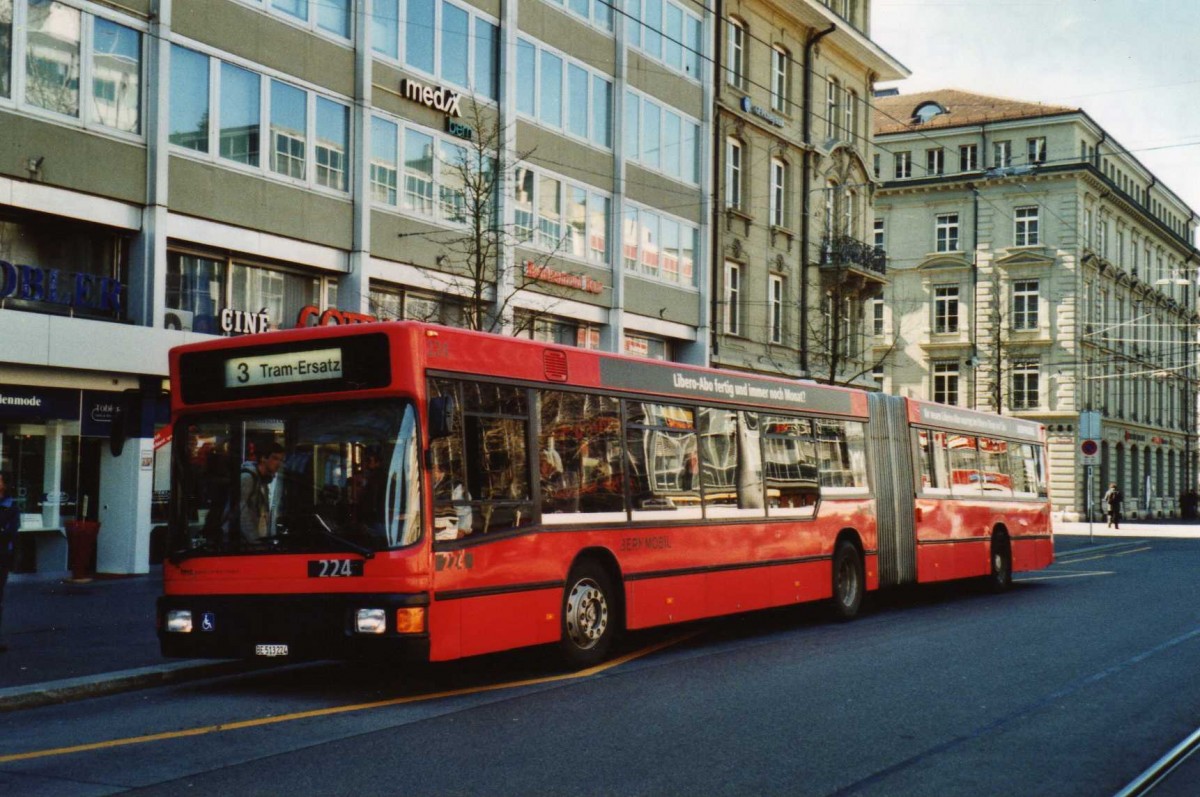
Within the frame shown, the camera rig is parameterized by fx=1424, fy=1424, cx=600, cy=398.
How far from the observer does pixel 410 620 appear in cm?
976

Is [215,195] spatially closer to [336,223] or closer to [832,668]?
[336,223]

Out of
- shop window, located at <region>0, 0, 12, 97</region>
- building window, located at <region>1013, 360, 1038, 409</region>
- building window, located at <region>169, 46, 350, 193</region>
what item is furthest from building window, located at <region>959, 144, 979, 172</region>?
shop window, located at <region>0, 0, 12, 97</region>

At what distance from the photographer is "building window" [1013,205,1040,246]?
6831cm

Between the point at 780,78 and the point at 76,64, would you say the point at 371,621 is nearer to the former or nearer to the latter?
the point at 76,64

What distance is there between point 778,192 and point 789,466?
2623cm

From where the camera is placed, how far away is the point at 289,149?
917 inches

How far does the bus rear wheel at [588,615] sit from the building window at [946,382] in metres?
58.9

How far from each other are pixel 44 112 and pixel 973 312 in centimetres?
5559

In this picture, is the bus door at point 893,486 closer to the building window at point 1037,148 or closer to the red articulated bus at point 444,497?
the red articulated bus at point 444,497

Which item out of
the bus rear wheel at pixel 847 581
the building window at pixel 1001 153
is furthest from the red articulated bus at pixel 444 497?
the building window at pixel 1001 153

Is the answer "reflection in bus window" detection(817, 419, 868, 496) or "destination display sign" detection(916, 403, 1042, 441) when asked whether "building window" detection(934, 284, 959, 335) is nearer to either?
"destination display sign" detection(916, 403, 1042, 441)

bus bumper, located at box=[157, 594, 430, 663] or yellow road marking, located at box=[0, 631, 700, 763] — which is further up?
bus bumper, located at box=[157, 594, 430, 663]

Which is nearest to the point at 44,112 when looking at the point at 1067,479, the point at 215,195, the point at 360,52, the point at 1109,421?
the point at 215,195

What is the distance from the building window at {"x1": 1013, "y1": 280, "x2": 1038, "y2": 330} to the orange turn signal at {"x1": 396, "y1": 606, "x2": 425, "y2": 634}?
62.0 meters
